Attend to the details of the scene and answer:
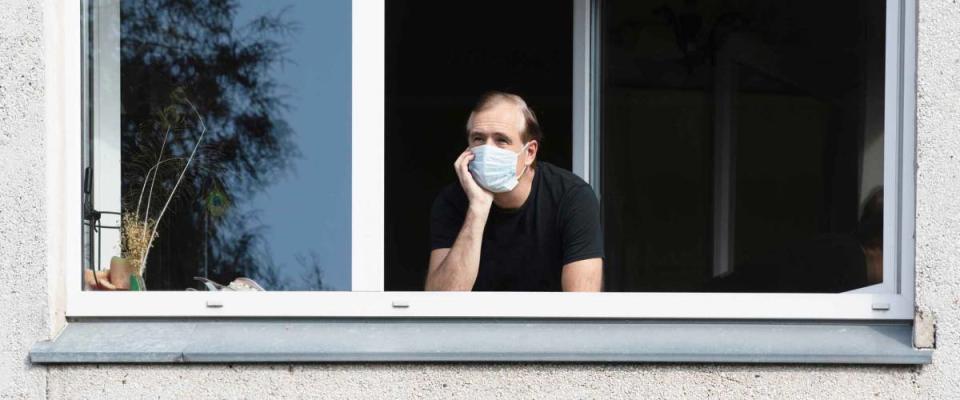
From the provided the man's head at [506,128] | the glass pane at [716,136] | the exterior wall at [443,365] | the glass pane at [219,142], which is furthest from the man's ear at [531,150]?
the glass pane at [716,136]

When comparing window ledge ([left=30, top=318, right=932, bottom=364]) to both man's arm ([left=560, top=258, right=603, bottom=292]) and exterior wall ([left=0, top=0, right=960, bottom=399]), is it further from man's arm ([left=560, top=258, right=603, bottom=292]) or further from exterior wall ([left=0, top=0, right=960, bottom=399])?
man's arm ([left=560, top=258, right=603, bottom=292])

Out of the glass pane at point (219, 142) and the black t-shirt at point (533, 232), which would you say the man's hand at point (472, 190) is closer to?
the black t-shirt at point (533, 232)

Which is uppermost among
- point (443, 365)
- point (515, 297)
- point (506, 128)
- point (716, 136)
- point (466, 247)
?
point (716, 136)

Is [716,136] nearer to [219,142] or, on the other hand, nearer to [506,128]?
[506,128]

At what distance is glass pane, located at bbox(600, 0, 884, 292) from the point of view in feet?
22.8

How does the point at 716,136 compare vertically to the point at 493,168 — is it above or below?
above

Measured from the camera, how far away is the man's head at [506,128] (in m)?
4.13

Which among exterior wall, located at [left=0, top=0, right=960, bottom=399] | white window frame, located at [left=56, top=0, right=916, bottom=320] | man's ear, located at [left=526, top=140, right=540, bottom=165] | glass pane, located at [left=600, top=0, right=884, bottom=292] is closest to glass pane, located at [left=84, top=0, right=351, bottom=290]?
white window frame, located at [left=56, top=0, right=916, bottom=320]

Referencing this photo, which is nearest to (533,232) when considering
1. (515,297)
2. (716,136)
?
(515,297)

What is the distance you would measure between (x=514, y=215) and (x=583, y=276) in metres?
0.37

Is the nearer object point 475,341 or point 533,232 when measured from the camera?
point 475,341

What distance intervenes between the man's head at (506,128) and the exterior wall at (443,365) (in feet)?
2.95

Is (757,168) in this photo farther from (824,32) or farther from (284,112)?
(284,112)

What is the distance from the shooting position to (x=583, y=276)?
13.2ft
